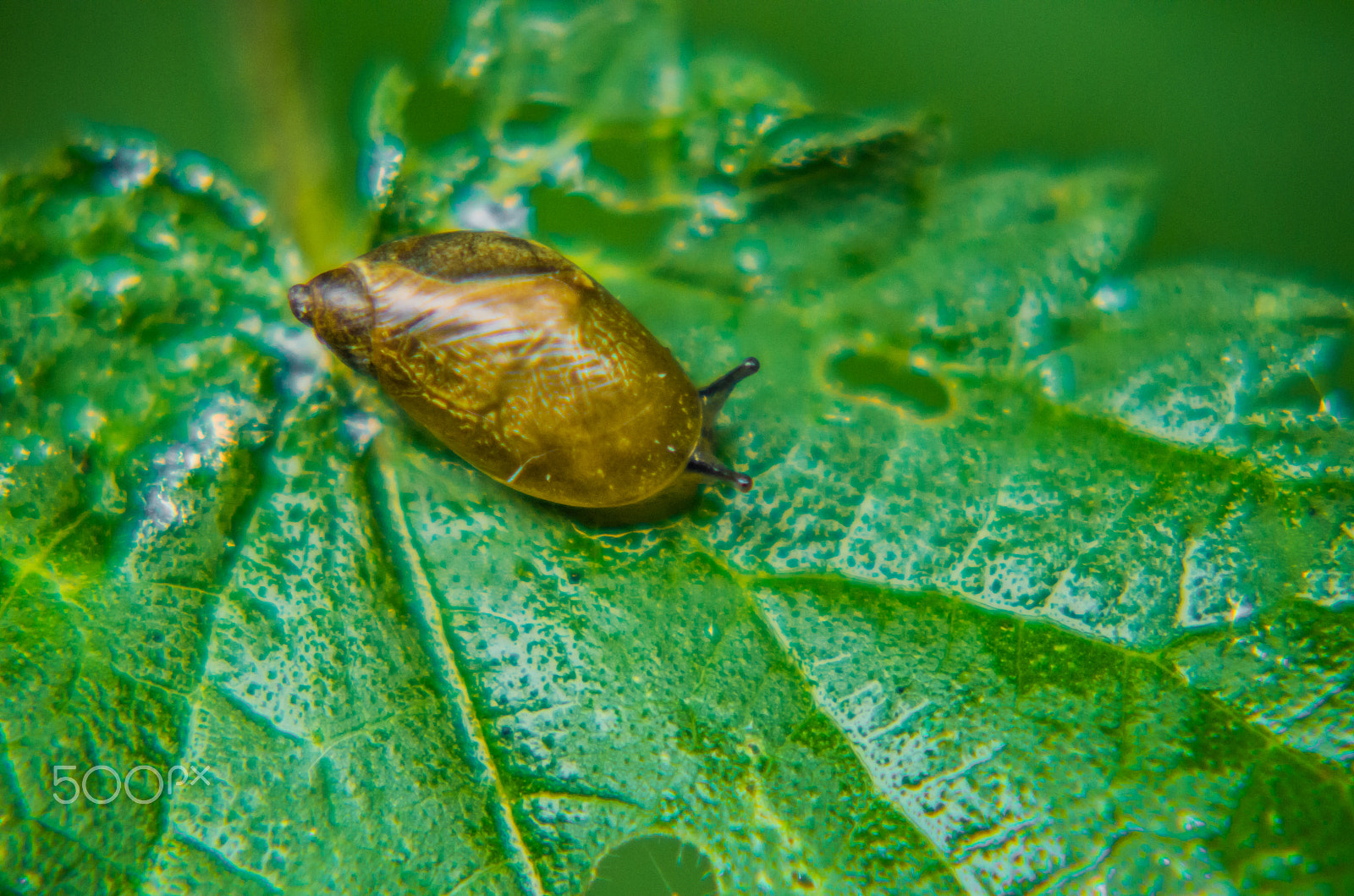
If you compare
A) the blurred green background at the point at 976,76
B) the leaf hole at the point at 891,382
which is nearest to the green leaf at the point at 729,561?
the leaf hole at the point at 891,382

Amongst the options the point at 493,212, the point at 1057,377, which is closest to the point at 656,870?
the point at 1057,377

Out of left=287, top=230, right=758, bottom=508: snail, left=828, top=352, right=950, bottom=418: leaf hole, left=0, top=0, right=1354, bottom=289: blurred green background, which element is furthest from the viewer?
left=0, top=0, right=1354, bottom=289: blurred green background

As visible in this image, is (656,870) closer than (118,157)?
Yes

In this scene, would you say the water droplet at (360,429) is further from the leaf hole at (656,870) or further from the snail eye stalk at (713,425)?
the leaf hole at (656,870)

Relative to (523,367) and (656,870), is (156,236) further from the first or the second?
(656,870)

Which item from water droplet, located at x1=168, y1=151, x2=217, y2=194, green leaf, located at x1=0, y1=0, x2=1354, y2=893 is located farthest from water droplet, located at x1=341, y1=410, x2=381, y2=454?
water droplet, located at x1=168, y1=151, x2=217, y2=194

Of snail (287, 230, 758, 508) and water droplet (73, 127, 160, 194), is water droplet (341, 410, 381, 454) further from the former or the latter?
water droplet (73, 127, 160, 194)

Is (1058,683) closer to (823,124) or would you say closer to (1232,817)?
(1232,817)

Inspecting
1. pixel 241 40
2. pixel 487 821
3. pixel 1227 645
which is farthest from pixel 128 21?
pixel 1227 645
